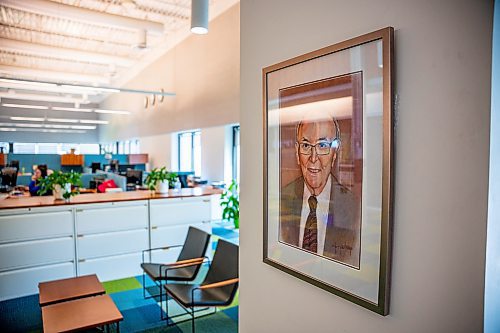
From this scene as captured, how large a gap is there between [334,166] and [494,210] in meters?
0.51

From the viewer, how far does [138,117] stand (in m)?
12.2

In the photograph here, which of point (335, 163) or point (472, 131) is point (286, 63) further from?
point (472, 131)

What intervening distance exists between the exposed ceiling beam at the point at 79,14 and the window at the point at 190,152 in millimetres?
3264

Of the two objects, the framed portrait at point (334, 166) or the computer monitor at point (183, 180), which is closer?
the framed portrait at point (334, 166)

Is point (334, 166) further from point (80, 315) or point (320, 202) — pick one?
point (80, 315)

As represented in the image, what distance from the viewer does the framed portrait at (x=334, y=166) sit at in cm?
111

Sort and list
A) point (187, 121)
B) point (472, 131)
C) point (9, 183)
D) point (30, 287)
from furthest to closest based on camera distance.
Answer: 1. point (187, 121)
2. point (9, 183)
3. point (30, 287)
4. point (472, 131)

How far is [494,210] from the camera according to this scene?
883 millimetres

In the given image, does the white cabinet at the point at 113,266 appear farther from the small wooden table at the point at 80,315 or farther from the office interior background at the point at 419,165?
the office interior background at the point at 419,165

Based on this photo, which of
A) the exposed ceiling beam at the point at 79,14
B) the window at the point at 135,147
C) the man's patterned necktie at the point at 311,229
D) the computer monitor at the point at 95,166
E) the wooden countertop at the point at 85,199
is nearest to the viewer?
the man's patterned necktie at the point at 311,229

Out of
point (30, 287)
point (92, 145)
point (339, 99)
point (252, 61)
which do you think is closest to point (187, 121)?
point (30, 287)

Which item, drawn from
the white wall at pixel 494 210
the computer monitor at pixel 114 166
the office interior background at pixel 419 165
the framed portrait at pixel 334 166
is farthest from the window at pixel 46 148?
the white wall at pixel 494 210

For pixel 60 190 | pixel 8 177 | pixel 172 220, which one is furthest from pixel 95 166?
pixel 172 220

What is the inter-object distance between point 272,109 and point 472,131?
0.86 metres
